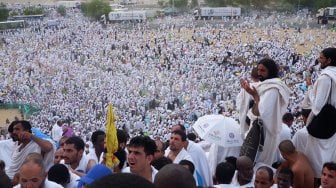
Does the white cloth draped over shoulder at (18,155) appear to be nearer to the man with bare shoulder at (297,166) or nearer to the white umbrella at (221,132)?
the white umbrella at (221,132)

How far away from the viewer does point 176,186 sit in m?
1.79

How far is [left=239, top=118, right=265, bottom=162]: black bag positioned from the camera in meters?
3.75

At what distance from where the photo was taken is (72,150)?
12.1 feet

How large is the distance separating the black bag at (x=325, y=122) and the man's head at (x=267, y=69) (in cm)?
42

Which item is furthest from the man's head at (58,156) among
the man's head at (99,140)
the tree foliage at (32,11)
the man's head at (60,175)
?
the tree foliage at (32,11)

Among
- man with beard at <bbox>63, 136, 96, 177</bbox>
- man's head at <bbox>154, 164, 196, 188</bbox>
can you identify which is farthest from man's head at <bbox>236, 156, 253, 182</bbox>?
man's head at <bbox>154, 164, 196, 188</bbox>

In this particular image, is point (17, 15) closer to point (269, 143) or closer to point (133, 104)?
point (133, 104)

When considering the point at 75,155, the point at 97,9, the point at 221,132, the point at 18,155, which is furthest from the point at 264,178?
the point at 97,9

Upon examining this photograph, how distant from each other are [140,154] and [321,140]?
139 cm

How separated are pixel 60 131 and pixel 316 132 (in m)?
5.50

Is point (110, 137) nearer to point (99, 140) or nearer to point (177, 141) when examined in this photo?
point (177, 141)

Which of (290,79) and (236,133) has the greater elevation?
(236,133)

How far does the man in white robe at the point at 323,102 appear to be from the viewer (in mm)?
3570

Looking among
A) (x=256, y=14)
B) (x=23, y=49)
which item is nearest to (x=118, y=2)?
(x=256, y=14)
